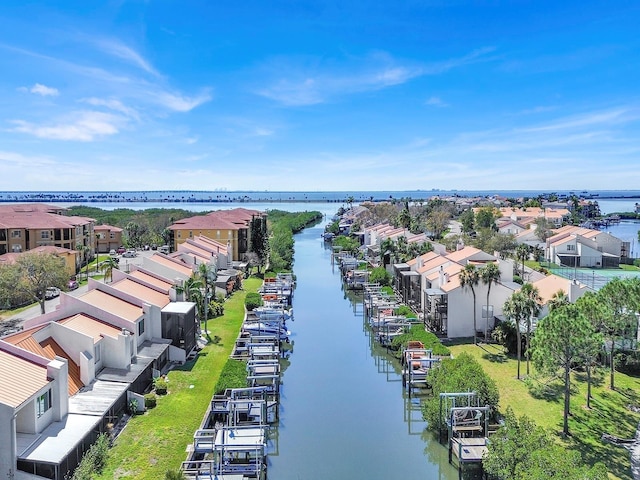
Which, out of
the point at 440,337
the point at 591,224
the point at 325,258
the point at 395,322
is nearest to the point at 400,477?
the point at 440,337

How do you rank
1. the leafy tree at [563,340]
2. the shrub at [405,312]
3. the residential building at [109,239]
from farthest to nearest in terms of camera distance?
the residential building at [109,239], the shrub at [405,312], the leafy tree at [563,340]

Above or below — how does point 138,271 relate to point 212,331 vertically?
above

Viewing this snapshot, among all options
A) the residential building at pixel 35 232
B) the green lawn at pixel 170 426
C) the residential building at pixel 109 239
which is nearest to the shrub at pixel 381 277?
the green lawn at pixel 170 426

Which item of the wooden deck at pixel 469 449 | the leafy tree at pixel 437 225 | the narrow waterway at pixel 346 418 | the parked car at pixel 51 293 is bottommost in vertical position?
the narrow waterway at pixel 346 418

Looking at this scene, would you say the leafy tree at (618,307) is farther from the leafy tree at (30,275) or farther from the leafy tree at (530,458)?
the leafy tree at (30,275)

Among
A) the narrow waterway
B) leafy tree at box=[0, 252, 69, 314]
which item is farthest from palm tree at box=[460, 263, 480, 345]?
leafy tree at box=[0, 252, 69, 314]

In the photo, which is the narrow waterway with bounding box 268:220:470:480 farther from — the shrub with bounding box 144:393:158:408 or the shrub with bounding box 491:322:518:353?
the shrub with bounding box 491:322:518:353

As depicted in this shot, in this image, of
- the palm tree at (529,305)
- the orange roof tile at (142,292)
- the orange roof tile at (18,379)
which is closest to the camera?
the orange roof tile at (18,379)

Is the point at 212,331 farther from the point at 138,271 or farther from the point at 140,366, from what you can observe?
the point at 140,366
